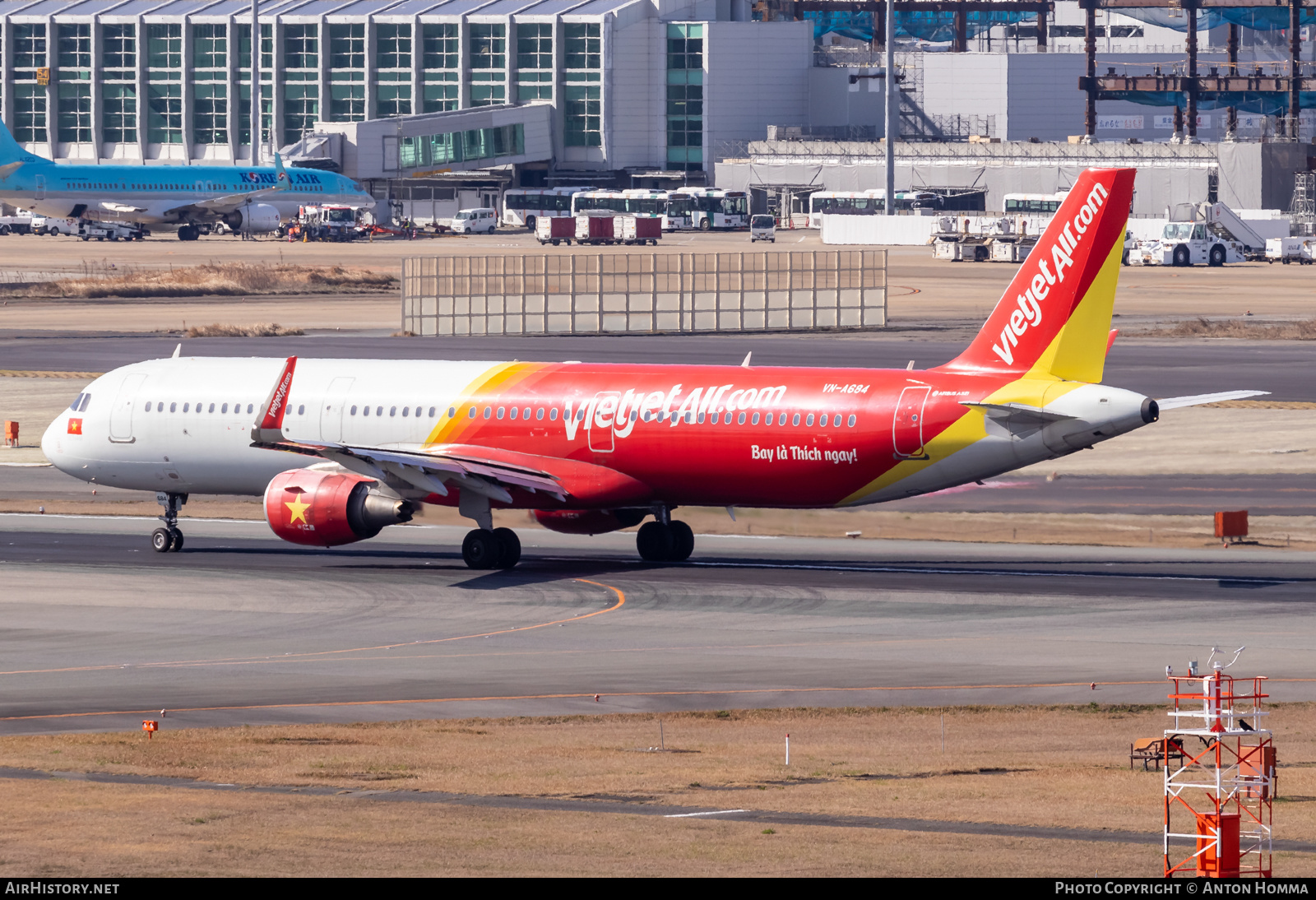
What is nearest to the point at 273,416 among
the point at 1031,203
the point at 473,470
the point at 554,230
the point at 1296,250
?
the point at 473,470

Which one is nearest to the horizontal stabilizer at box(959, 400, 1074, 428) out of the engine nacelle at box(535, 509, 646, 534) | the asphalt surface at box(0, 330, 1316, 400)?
the engine nacelle at box(535, 509, 646, 534)

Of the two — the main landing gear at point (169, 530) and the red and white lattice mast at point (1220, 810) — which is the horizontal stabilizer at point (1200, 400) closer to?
the red and white lattice mast at point (1220, 810)

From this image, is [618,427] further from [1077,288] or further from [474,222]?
[474,222]

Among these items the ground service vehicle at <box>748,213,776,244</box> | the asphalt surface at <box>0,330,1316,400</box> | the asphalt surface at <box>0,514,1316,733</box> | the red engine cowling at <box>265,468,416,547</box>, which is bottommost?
the asphalt surface at <box>0,514,1316,733</box>

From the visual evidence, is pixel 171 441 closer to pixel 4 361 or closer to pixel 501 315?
pixel 4 361

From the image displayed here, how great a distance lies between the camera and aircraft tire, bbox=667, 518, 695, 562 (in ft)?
156

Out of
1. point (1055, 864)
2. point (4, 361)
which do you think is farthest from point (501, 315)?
point (1055, 864)

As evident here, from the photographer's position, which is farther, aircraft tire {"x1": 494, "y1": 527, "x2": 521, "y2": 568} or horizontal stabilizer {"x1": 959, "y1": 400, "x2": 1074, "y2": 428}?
→ aircraft tire {"x1": 494, "y1": 527, "x2": 521, "y2": 568}

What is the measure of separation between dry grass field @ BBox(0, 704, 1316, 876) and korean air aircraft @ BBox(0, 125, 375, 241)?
16067 cm

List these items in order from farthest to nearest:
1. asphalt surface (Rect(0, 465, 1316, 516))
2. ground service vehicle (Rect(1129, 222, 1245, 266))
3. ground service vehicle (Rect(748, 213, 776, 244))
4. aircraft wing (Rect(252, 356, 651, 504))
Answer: ground service vehicle (Rect(748, 213, 776, 244)) → ground service vehicle (Rect(1129, 222, 1245, 266)) → asphalt surface (Rect(0, 465, 1316, 516)) → aircraft wing (Rect(252, 356, 651, 504))

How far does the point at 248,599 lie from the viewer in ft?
140

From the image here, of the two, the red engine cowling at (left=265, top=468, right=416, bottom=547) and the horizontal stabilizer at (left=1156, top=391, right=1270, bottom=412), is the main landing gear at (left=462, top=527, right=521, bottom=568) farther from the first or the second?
the horizontal stabilizer at (left=1156, top=391, right=1270, bottom=412)

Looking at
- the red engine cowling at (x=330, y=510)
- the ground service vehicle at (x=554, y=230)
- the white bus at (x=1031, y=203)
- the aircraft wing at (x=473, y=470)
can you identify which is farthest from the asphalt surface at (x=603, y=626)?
the white bus at (x=1031, y=203)

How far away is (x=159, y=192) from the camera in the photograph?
18450cm
